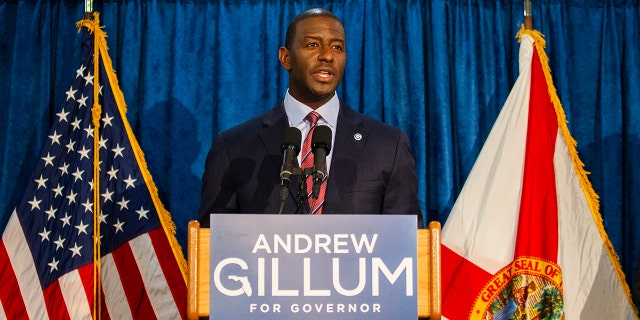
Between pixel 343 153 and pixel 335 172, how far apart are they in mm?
77

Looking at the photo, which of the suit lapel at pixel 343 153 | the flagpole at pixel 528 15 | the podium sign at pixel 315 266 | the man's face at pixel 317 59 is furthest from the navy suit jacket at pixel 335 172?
the flagpole at pixel 528 15

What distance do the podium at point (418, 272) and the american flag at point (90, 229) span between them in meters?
1.87

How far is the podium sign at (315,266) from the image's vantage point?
5.62ft

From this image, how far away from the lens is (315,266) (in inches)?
67.8

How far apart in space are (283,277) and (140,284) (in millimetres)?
2000

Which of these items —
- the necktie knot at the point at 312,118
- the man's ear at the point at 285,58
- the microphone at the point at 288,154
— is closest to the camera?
the microphone at the point at 288,154

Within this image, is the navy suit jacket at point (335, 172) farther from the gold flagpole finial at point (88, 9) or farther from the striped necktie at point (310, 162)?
the gold flagpole finial at point (88, 9)

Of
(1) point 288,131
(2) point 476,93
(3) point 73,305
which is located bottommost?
(3) point 73,305

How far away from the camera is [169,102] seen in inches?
154

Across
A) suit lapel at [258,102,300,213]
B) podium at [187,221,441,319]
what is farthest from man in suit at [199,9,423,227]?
podium at [187,221,441,319]

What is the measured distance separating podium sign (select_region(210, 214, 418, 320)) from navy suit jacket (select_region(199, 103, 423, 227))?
0.69m

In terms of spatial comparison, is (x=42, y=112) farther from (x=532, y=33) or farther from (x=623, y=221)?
(x=623, y=221)

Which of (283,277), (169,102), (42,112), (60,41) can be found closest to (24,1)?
(60,41)

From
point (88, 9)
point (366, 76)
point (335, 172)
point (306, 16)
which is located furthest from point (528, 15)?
point (88, 9)
